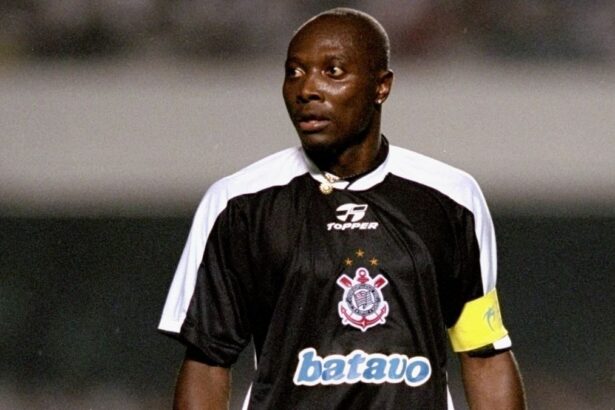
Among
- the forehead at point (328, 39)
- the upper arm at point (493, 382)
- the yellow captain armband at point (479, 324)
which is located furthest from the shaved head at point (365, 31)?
the upper arm at point (493, 382)

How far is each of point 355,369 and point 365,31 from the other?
0.66m

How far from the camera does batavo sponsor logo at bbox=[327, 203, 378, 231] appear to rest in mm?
3488

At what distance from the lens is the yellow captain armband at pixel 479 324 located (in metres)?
3.56

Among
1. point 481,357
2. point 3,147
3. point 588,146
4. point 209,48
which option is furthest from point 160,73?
point 481,357

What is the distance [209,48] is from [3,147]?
136cm

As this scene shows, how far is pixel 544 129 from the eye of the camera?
10.6m

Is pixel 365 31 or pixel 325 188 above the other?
pixel 365 31

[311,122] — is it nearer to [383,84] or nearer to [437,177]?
[383,84]

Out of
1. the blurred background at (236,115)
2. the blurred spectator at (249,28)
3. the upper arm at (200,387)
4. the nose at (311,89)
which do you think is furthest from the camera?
the blurred spectator at (249,28)

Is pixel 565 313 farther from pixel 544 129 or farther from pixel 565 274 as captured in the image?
pixel 544 129

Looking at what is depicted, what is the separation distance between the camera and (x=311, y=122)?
3.38 metres

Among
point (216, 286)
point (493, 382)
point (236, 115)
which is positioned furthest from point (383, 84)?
point (236, 115)

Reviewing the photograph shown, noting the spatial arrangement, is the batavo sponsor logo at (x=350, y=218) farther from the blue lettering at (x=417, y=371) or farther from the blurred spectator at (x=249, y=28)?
the blurred spectator at (x=249, y=28)

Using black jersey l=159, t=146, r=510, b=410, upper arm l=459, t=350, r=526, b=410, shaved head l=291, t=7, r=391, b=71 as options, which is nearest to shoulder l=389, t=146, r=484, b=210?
black jersey l=159, t=146, r=510, b=410
